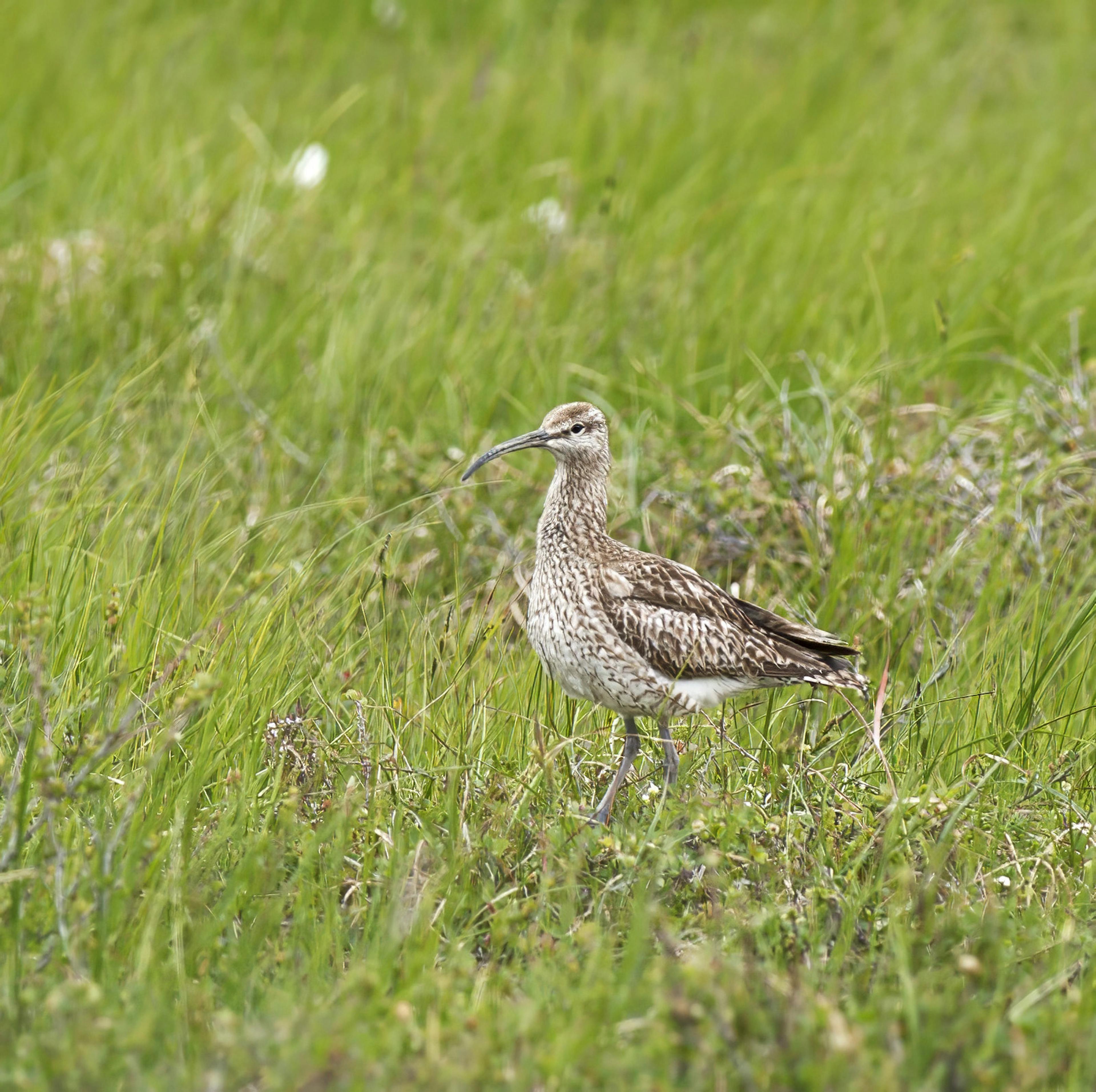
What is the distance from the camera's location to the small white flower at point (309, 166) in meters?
9.53

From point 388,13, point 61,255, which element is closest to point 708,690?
point 61,255

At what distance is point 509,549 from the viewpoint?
21.5ft

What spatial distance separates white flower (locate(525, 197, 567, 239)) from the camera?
30.5ft

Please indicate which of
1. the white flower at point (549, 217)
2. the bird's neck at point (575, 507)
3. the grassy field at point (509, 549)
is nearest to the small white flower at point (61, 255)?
the grassy field at point (509, 549)

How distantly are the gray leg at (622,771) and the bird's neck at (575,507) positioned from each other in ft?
2.37

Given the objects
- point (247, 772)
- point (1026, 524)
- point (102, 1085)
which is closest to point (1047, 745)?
point (1026, 524)

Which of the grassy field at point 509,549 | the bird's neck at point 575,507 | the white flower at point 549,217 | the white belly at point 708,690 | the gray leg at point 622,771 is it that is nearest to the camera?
the grassy field at point 509,549

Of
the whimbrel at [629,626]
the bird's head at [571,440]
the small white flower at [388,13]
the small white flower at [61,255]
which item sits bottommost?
the whimbrel at [629,626]

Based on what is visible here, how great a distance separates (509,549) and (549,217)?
375 cm

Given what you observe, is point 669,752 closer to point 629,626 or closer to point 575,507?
point 629,626

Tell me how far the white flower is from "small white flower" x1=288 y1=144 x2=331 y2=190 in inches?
56.6

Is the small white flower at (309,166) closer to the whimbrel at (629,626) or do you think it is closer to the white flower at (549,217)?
the white flower at (549,217)

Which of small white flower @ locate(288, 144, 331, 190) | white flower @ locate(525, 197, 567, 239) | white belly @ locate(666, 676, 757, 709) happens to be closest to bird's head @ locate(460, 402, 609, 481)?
white belly @ locate(666, 676, 757, 709)

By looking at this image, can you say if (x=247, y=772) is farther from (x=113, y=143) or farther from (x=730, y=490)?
(x=113, y=143)
